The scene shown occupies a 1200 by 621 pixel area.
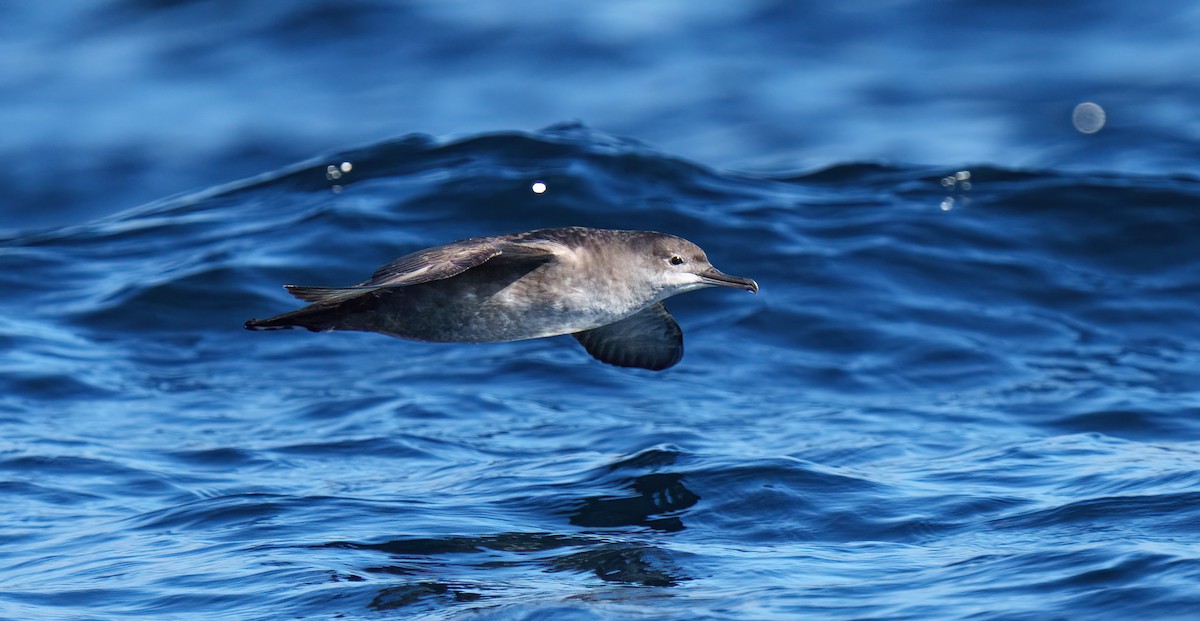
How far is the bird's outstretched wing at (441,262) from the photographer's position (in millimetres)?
5453

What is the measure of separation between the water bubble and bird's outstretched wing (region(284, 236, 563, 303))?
899cm

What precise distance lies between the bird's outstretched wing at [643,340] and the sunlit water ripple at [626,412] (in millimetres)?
823

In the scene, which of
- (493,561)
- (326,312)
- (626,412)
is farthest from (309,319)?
(626,412)

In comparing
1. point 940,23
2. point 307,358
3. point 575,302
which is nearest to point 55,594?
point 575,302

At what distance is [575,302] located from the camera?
5930 millimetres

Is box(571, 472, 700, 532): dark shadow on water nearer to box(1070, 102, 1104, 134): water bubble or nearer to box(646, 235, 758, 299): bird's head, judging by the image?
box(646, 235, 758, 299): bird's head

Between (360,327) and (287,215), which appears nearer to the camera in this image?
(360,327)

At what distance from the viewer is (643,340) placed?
6.98m

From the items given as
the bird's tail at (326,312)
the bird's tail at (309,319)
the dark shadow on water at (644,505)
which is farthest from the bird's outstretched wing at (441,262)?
the dark shadow on water at (644,505)

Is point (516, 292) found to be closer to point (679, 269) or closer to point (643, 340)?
point (679, 269)

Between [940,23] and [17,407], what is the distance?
1062cm

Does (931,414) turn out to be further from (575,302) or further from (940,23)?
(940,23)

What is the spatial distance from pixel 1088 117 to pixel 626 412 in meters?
6.98

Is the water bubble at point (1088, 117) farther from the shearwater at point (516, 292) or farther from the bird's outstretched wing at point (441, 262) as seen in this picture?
the bird's outstretched wing at point (441, 262)
